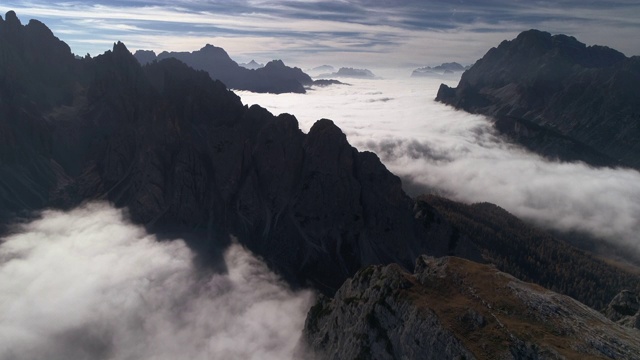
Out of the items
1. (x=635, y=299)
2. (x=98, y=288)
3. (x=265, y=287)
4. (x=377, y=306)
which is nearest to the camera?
(x=377, y=306)

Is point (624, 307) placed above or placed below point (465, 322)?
below

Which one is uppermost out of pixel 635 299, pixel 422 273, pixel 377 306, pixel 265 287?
pixel 422 273

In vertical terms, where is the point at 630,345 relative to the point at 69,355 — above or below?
above

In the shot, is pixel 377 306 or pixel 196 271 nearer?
pixel 377 306

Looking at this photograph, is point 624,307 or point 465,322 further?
point 624,307

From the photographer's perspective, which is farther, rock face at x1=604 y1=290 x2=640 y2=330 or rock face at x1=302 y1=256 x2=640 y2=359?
rock face at x1=604 y1=290 x2=640 y2=330

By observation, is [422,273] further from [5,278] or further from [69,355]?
[5,278]

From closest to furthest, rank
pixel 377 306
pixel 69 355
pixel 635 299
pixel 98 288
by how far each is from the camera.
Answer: pixel 377 306 < pixel 69 355 < pixel 635 299 < pixel 98 288

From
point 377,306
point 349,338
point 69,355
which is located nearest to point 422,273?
point 377,306

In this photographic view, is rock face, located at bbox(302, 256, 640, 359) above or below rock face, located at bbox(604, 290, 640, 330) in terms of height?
above
